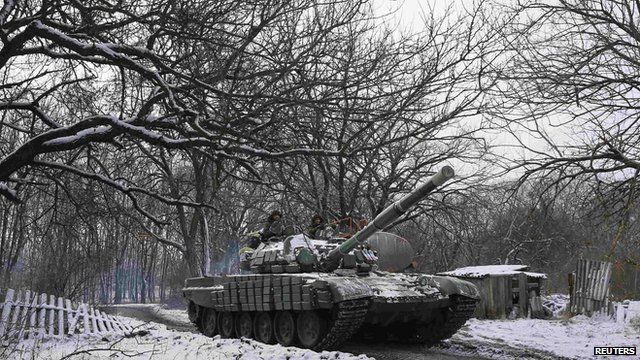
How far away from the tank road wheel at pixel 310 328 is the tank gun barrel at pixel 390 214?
117cm

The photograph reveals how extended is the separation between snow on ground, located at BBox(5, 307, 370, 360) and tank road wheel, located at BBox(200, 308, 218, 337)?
2821 mm

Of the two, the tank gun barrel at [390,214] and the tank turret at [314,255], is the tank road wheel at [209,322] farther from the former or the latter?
the tank gun barrel at [390,214]

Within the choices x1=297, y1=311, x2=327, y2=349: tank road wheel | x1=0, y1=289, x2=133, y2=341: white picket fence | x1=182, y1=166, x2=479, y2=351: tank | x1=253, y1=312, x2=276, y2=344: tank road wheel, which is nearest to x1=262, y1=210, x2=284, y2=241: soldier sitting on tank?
x1=182, y1=166, x2=479, y2=351: tank

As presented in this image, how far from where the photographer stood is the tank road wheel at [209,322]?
13063mm

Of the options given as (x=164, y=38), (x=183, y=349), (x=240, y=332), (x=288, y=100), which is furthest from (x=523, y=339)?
(x=164, y=38)

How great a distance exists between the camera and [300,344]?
10.2 meters

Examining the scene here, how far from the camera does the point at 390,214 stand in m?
9.38

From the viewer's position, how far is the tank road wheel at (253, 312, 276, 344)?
1098cm

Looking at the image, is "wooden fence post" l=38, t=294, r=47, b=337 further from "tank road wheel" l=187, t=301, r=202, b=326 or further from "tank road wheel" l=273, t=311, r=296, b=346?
"tank road wheel" l=187, t=301, r=202, b=326

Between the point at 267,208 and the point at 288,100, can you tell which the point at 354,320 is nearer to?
the point at 288,100

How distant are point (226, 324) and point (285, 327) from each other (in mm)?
2325

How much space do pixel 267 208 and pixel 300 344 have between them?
21.9 meters

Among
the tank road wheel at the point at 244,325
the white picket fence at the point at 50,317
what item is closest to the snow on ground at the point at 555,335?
the tank road wheel at the point at 244,325

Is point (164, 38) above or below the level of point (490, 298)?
above
